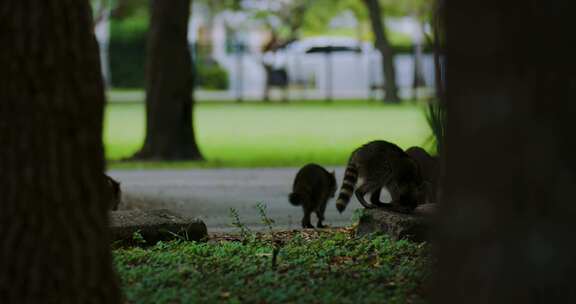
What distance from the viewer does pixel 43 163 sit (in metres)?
5.45

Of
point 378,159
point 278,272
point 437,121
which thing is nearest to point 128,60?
point 437,121

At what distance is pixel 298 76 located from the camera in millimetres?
55594

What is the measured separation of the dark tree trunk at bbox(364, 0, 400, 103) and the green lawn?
1.14 metres

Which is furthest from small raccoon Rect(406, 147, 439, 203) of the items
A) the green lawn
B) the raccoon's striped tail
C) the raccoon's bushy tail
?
the green lawn

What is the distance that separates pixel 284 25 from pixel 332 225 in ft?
152

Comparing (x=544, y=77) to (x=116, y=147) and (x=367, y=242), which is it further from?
(x=116, y=147)

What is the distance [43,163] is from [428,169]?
18.7ft

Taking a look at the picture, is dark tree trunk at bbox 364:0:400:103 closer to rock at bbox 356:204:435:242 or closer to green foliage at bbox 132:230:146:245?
rock at bbox 356:204:435:242

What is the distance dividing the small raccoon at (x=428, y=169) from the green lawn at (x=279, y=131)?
134 inches

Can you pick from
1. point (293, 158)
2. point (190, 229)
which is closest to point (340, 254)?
point (190, 229)

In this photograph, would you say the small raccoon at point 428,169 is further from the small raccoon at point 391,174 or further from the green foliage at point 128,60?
the green foliage at point 128,60

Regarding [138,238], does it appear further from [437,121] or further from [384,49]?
[384,49]

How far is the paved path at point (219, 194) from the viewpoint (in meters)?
12.5

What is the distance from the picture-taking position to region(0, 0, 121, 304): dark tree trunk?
17.8ft
